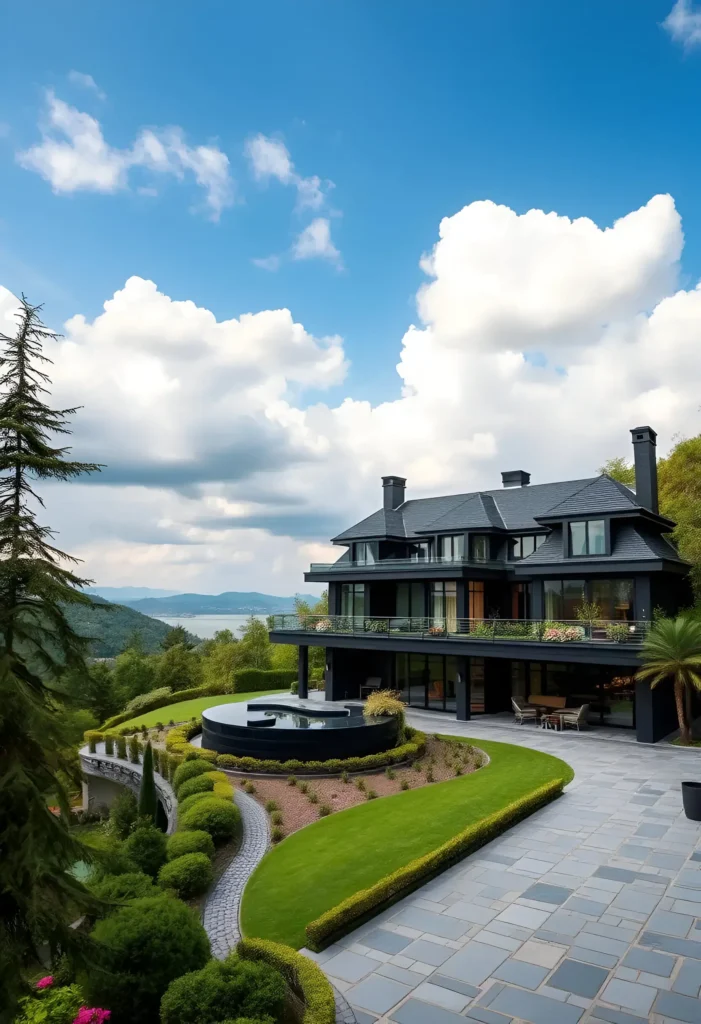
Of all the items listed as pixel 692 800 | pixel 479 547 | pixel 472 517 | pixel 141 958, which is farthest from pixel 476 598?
pixel 141 958

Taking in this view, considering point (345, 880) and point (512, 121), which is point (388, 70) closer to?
point (512, 121)

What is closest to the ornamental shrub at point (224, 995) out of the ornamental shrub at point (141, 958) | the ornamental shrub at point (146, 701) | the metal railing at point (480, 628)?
the ornamental shrub at point (141, 958)

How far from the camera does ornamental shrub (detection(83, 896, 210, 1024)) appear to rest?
6.50 meters

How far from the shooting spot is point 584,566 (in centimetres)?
2202

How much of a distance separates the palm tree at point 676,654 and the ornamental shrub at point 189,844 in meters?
13.5

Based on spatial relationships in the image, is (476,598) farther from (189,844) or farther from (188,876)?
(188,876)

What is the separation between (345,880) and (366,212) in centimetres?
1829

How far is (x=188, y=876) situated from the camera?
32.9 ft

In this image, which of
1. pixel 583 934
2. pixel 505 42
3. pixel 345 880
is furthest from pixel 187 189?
pixel 583 934

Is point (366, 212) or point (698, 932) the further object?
point (366, 212)

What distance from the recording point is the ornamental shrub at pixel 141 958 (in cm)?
650

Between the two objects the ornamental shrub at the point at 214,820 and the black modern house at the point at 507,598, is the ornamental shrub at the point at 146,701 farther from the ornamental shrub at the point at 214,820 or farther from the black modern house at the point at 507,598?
the ornamental shrub at the point at 214,820

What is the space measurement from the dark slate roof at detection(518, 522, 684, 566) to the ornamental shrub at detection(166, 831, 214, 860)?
15677 millimetres

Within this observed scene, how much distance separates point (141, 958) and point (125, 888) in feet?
8.35
